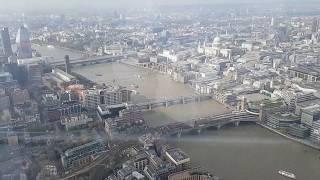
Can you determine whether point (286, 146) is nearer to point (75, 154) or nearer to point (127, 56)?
point (75, 154)

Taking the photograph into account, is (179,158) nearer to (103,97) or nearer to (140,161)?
(140,161)

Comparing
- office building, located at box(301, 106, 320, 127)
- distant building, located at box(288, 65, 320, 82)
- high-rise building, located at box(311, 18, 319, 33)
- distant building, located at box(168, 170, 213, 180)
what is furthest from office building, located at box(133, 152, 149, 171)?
high-rise building, located at box(311, 18, 319, 33)

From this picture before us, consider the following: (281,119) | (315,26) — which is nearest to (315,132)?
(281,119)

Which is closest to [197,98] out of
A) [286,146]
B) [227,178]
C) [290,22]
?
[286,146]

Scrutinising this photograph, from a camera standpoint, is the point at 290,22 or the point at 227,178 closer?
the point at 227,178

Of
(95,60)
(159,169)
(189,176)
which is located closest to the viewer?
(189,176)

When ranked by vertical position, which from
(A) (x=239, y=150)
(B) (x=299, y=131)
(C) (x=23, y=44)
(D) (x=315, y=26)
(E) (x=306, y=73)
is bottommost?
(A) (x=239, y=150)

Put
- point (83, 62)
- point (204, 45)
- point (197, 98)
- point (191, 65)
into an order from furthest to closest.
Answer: point (204, 45), point (83, 62), point (191, 65), point (197, 98)
